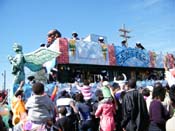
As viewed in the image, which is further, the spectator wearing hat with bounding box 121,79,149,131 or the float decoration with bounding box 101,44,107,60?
the float decoration with bounding box 101,44,107,60

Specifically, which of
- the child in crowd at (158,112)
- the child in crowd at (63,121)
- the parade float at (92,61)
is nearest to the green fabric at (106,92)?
the child in crowd at (63,121)

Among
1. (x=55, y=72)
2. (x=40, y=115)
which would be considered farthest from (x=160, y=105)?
(x=55, y=72)

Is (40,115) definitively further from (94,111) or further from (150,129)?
(94,111)

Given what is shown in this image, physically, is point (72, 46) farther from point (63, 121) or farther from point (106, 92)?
point (63, 121)

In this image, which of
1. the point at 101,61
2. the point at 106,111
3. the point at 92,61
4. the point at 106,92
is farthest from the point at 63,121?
the point at 101,61

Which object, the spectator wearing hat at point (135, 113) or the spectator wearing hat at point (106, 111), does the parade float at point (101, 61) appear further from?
the spectator wearing hat at point (135, 113)

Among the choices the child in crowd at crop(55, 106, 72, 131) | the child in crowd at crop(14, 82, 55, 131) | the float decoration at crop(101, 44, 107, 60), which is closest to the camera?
the child in crowd at crop(14, 82, 55, 131)

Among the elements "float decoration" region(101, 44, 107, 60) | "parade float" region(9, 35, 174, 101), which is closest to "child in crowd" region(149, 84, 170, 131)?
"parade float" region(9, 35, 174, 101)

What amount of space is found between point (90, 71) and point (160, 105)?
363 inches

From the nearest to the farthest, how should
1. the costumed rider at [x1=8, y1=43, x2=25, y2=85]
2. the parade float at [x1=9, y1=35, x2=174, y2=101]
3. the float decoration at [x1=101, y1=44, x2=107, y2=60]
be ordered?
the costumed rider at [x1=8, y1=43, x2=25, y2=85] < the parade float at [x1=9, y1=35, x2=174, y2=101] < the float decoration at [x1=101, y1=44, x2=107, y2=60]

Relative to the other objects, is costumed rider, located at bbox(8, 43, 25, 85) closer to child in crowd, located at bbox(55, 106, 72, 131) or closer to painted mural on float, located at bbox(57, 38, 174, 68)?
painted mural on float, located at bbox(57, 38, 174, 68)

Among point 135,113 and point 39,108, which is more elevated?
point 39,108

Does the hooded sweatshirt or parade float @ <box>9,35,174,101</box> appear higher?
parade float @ <box>9,35,174,101</box>

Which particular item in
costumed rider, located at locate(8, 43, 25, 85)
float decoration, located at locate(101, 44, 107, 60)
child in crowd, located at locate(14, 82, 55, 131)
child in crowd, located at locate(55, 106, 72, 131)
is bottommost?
child in crowd, located at locate(55, 106, 72, 131)
